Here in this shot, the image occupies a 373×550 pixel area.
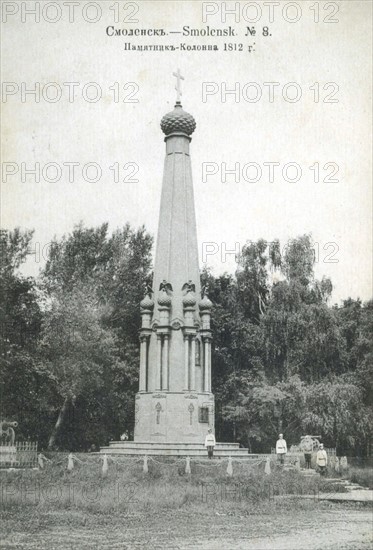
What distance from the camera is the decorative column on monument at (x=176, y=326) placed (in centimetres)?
2328

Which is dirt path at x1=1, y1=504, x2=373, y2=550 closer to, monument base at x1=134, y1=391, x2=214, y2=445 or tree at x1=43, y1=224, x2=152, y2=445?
monument base at x1=134, y1=391, x2=214, y2=445

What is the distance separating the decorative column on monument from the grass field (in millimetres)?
4388

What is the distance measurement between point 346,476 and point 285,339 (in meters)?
11.3

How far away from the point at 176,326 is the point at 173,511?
11.7 metres

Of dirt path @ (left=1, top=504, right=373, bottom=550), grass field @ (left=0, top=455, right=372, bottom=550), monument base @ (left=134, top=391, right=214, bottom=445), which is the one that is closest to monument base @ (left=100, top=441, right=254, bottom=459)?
monument base @ (left=134, top=391, right=214, bottom=445)

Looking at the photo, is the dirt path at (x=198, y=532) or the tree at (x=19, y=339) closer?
the dirt path at (x=198, y=532)

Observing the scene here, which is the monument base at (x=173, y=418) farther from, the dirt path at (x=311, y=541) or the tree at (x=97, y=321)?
the dirt path at (x=311, y=541)

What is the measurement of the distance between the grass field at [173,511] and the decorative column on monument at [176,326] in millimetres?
4388

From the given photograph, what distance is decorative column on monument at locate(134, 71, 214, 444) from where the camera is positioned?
2328 cm

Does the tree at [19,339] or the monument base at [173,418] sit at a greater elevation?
the tree at [19,339]

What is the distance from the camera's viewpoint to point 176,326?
2422cm

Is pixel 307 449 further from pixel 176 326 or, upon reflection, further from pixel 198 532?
pixel 198 532

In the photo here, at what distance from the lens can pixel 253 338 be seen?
33.2m

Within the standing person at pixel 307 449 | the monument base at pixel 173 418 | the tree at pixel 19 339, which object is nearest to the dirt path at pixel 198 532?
the standing person at pixel 307 449
